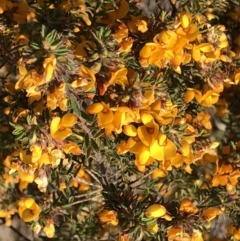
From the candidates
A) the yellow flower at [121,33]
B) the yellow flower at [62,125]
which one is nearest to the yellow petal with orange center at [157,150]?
the yellow flower at [62,125]

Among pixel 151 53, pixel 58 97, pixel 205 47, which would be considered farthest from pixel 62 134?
pixel 205 47

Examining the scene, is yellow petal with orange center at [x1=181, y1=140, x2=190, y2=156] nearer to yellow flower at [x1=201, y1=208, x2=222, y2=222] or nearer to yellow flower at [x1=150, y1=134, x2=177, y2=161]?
yellow flower at [x1=150, y1=134, x2=177, y2=161]

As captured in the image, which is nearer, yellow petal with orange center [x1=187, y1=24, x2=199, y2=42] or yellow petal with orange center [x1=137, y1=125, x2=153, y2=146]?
yellow petal with orange center [x1=137, y1=125, x2=153, y2=146]

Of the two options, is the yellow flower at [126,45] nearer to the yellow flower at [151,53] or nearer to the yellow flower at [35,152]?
the yellow flower at [151,53]

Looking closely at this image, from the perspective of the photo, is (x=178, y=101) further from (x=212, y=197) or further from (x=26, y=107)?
(x=26, y=107)

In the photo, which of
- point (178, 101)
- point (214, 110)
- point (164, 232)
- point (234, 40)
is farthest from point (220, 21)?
point (164, 232)

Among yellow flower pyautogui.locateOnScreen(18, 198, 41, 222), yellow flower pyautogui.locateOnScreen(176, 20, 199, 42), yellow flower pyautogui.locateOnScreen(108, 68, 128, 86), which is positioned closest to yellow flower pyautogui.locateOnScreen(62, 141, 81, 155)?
yellow flower pyautogui.locateOnScreen(108, 68, 128, 86)

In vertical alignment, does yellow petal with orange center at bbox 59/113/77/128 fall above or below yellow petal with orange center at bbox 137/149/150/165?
above

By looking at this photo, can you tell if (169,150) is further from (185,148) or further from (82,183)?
(82,183)
